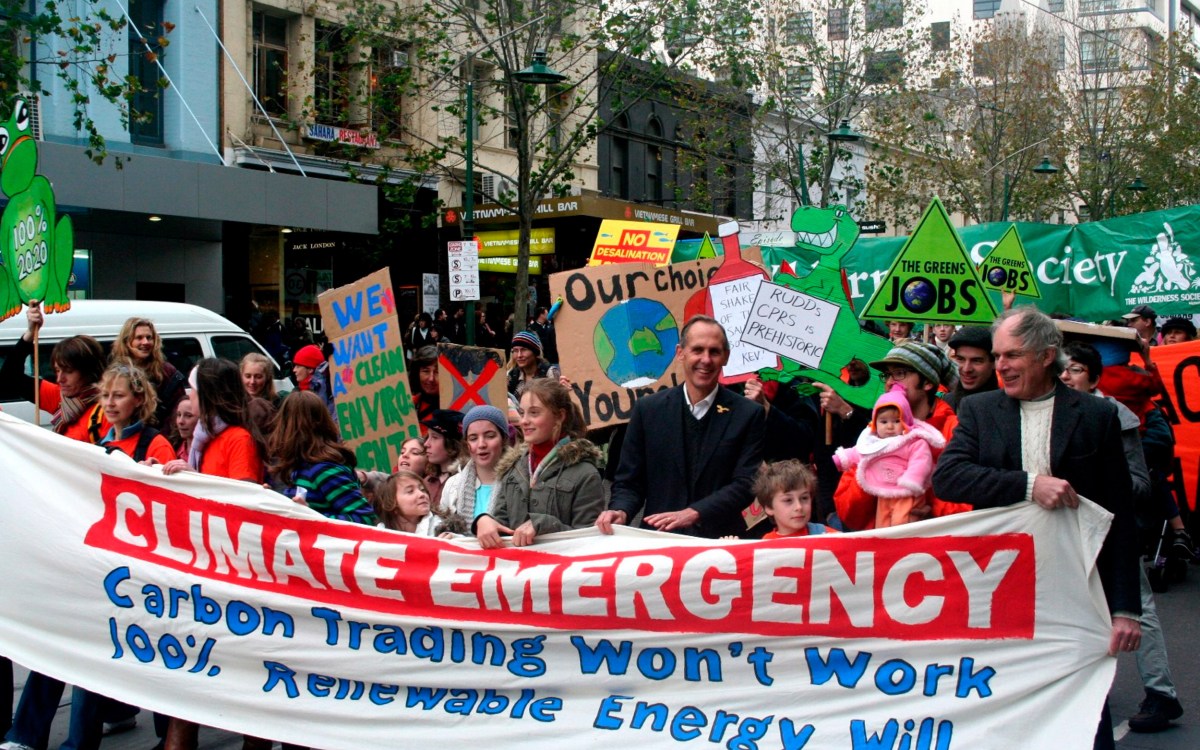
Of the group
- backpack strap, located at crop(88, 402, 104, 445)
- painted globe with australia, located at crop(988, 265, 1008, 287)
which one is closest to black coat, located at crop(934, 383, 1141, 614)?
backpack strap, located at crop(88, 402, 104, 445)

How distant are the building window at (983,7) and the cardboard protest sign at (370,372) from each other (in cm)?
6618

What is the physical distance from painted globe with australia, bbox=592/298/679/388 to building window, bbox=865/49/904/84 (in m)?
21.8

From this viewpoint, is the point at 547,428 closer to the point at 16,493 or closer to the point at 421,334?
the point at 16,493

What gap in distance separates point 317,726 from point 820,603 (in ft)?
6.24

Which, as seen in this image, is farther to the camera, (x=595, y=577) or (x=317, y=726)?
(x=317, y=726)

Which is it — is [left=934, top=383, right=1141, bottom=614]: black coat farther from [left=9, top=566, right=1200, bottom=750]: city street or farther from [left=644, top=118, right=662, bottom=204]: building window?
[left=644, top=118, right=662, bottom=204]: building window

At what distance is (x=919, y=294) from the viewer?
7.59 metres

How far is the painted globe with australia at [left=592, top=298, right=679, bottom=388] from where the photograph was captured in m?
8.00

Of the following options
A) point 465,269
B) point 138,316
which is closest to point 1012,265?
point 138,316

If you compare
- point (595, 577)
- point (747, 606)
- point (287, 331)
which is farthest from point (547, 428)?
point (287, 331)

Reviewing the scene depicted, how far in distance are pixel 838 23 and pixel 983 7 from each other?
44743 millimetres

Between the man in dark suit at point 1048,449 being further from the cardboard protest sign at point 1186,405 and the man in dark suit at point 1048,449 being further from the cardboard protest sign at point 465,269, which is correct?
the cardboard protest sign at point 465,269

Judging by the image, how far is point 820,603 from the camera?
4.02 metres

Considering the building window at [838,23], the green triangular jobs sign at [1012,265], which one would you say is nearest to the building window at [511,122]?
the building window at [838,23]
